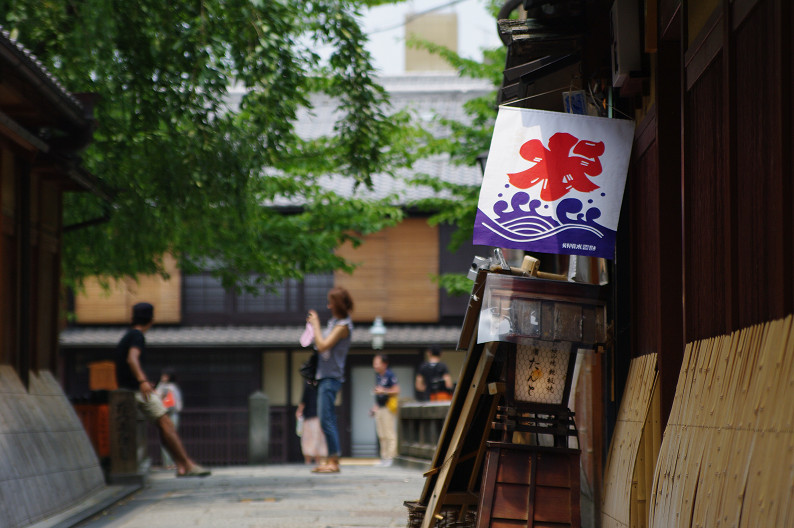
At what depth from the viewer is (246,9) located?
1145cm

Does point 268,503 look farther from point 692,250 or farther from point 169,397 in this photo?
point 169,397

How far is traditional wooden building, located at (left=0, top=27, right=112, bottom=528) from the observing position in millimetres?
8680

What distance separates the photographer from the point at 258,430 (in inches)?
862

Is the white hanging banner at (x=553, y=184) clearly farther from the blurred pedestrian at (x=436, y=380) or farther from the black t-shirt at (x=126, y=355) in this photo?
the blurred pedestrian at (x=436, y=380)

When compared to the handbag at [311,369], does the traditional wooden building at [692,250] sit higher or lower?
higher

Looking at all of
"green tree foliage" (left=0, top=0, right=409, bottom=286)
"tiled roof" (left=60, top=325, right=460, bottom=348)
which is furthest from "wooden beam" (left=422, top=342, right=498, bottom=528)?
"tiled roof" (left=60, top=325, right=460, bottom=348)

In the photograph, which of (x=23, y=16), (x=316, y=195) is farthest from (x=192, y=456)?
(x=23, y=16)

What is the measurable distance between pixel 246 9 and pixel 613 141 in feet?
18.1

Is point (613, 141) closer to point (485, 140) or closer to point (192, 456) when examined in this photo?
point (485, 140)

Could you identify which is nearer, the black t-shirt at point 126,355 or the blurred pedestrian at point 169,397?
the black t-shirt at point 126,355

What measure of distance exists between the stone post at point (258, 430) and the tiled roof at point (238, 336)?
9.04 meters

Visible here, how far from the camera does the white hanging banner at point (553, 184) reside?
670cm

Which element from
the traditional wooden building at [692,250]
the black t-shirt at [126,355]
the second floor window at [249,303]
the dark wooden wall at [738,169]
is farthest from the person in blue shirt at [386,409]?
the dark wooden wall at [738,169]

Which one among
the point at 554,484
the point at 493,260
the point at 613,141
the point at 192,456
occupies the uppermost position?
the point at 613,141
